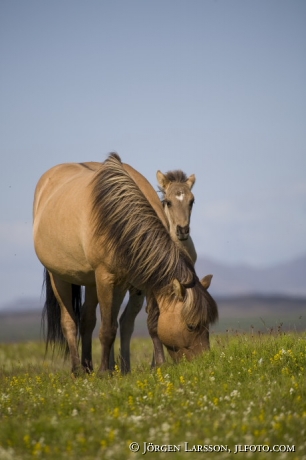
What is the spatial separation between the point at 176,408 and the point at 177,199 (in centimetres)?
536

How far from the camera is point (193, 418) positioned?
5930 millimetres

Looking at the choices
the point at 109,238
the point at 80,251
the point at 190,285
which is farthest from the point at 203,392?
the point at 80,251

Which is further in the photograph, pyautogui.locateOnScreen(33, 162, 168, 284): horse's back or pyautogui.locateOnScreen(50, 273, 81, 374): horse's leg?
pyautogui.locateOnScreen(50, 273, 81, 374): horse's leg

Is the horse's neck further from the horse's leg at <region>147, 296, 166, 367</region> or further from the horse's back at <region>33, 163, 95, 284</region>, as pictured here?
the horse's leg at <region>147, 296, 166, 367</region>

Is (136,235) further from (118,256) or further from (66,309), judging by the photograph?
(66,309)

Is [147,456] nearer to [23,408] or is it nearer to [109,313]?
[23,408]

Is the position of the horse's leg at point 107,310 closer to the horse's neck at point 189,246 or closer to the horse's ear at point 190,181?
the horse's neck at point 189,246

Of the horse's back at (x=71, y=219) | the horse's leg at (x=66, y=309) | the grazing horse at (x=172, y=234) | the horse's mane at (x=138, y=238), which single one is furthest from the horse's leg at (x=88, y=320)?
the horse's mane at (x=138, y=238)

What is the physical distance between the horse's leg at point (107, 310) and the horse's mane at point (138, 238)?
1.44 ft

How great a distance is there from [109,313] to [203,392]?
3.32 m

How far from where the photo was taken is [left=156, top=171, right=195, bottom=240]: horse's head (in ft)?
36.2

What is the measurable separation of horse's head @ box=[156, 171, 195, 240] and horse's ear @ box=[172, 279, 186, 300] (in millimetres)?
1893

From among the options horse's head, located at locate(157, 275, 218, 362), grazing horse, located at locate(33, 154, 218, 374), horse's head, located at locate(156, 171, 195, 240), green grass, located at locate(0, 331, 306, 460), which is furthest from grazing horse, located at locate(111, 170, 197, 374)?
green grass, located at locate(0, 331, 306, 460)

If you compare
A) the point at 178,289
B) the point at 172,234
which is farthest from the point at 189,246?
the point at 178,289
